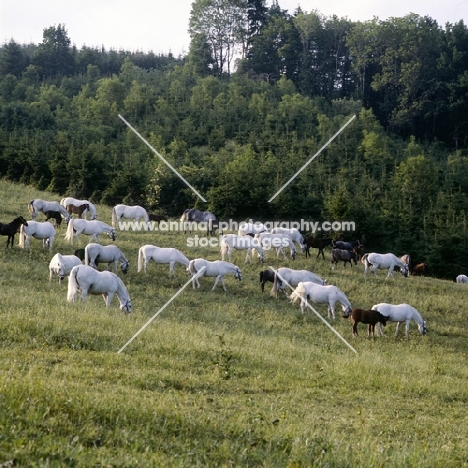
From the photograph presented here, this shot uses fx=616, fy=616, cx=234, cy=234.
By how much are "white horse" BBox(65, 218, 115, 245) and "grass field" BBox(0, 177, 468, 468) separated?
4850 millimetres

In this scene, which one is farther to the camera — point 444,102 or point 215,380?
point 444,102

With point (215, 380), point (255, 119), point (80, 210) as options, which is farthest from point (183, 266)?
point (255, 119)

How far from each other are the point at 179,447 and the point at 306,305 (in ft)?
52.6

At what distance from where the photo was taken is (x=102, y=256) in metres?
23.5

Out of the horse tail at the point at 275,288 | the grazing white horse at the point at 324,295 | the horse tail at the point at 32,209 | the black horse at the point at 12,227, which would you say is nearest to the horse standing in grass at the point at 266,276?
the horse tail at the point at 275,288

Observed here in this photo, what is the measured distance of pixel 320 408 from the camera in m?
10.1

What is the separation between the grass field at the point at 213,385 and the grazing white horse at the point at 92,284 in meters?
0.77

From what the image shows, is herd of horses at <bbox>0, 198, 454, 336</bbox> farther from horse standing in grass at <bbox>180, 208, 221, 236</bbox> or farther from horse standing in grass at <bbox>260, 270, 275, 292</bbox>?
horse standing in grass at <bbox>180, 208, 221, 236</bbox>

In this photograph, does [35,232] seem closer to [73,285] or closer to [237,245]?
[73,285]

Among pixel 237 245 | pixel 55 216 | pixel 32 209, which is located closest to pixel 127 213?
pixel 55 216

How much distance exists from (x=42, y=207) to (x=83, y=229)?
4993 millimetres

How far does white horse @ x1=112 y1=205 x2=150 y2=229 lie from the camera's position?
34.9 m

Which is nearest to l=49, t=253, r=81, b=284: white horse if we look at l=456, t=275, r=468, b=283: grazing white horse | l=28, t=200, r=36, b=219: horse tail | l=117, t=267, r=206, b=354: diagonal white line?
l=117, t=267, r=206, b=354: diagonal white line

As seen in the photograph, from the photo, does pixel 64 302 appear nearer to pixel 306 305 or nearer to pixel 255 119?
pixel 306 305
